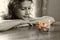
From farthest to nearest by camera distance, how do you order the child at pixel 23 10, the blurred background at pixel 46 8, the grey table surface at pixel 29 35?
the blurred background at pixel 46 8
the child at pixel 23 10
the grey table surface at pixel 29 35

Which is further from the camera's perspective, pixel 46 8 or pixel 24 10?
pixel 46 8

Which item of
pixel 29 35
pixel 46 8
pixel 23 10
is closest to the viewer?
pixel 29 35

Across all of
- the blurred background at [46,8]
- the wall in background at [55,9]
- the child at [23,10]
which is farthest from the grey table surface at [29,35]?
the wall in background at [55,9]

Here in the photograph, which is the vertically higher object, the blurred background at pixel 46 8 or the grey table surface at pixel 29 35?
the blurred background at pixel 46 8

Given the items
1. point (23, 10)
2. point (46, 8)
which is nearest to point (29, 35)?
point (23, 10)

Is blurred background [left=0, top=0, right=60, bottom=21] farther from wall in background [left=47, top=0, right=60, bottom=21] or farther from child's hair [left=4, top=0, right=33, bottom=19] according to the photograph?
child's hair [left=4, top=0, right=33, bottom=19]

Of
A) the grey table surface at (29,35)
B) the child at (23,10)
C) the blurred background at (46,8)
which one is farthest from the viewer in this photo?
the blurred background at (46,8)

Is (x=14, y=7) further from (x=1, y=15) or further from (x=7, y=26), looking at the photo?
(x=7, y=26)

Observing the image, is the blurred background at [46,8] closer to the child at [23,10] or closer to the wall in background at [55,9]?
the wall in background at [55,9]

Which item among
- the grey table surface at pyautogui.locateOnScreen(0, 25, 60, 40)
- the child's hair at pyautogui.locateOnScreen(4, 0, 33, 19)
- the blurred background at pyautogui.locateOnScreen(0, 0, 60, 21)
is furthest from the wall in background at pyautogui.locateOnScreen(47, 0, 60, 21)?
the grey table surface at pyautogui.locateOnScreen(0, 25, 60, 40)

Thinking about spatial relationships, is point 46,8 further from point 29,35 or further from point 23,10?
point 29,35

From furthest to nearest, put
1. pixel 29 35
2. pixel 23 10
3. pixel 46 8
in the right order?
1. pixel 46 8
2. pixel 23 10
3. pixel 29 35

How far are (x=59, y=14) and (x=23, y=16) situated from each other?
0.60 metres

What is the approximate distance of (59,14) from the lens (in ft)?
5.10
